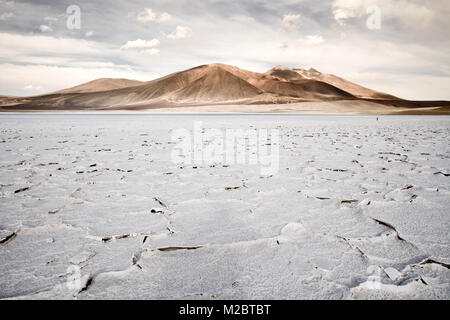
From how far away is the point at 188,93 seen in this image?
8656 centimetres

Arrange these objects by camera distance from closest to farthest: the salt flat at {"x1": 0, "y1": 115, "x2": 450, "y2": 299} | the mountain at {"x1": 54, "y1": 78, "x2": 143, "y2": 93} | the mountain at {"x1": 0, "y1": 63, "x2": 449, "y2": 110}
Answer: the salt flat at {"x1": 0, "y1": 115, "x2": 450, "y2": 299}, the mountain at {"x1": 0, "y1": 63, "x2": 449, "y2": 110}, the mountain at {"x1": 54, "y1": 78, "x2": 143, "y2": 93}

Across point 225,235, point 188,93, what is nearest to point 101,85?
point 188,93

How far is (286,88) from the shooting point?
9625 centimetres

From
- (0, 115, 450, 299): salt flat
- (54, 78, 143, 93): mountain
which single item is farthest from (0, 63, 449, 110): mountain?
(0, 115, 450, 299): salt flat

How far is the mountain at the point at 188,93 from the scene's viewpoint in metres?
79.3

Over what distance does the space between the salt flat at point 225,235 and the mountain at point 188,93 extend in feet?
225

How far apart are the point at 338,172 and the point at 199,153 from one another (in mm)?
2138

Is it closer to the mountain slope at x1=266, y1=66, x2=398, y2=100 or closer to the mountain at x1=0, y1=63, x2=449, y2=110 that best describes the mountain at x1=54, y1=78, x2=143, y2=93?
the mountain at x1=0, y1=63, x2=449, y2=110

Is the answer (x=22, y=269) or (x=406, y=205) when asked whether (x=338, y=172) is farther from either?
(x=22, y=269)

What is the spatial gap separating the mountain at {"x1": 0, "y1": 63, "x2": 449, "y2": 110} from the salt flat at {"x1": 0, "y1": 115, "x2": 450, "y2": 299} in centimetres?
6861

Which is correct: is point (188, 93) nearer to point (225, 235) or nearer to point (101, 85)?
point (101, 85)

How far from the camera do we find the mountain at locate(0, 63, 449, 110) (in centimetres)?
7931

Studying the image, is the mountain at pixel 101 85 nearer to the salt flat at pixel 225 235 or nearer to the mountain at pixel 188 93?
the mountain at pixel 188 93
